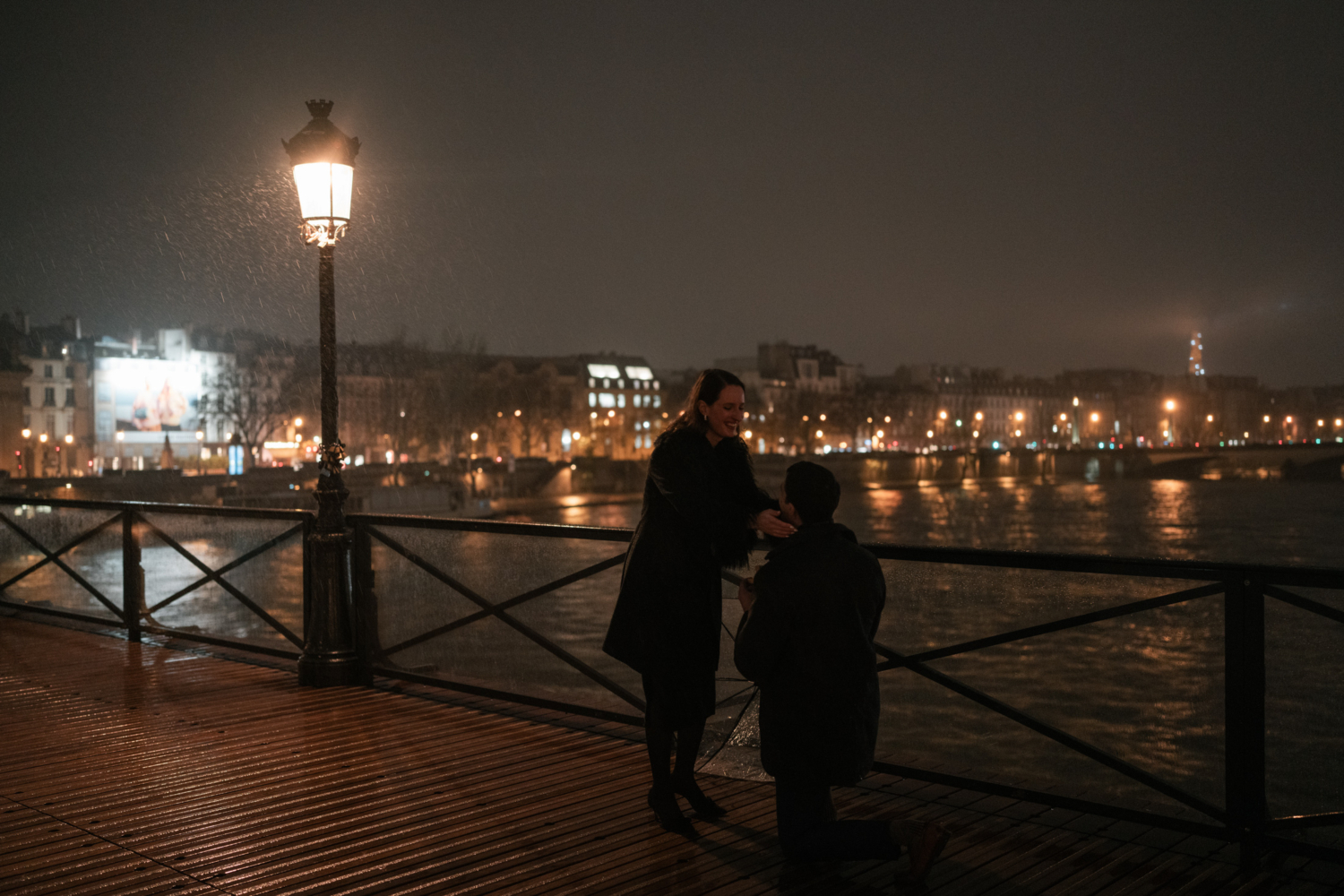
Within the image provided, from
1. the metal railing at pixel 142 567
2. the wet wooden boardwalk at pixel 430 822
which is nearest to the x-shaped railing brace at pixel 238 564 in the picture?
the metal railing at pixel 142 567

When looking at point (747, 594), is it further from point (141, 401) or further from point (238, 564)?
point (141, 401)

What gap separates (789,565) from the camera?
12.1ft

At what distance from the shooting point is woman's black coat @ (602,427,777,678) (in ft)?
13.5

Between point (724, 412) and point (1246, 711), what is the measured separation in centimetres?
218

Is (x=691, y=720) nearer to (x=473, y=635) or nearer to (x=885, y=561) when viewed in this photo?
(x=885, y=561)

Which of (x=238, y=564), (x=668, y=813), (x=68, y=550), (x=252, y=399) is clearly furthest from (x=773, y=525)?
(x=252, y=399)

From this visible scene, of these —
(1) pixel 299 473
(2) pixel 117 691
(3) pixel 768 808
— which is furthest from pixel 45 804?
(1) pixel 299 473

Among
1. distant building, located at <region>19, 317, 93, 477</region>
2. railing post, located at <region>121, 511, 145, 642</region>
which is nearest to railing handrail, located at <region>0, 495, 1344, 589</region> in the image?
railing post, located at <region>121, 511, 145, 642</region>

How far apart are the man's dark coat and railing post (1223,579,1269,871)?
142cm

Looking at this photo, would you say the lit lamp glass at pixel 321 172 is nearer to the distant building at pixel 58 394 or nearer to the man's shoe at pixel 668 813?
the man's shoe at pixel 668 813

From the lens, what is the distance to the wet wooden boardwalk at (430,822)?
396 centimetres

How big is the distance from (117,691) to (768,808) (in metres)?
4.54

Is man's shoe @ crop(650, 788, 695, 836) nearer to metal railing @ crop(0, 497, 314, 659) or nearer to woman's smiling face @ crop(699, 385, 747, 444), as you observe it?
woman's smiling face @ crop(699, 385, 747, 444)

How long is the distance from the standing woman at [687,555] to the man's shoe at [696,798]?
0.14 meters
